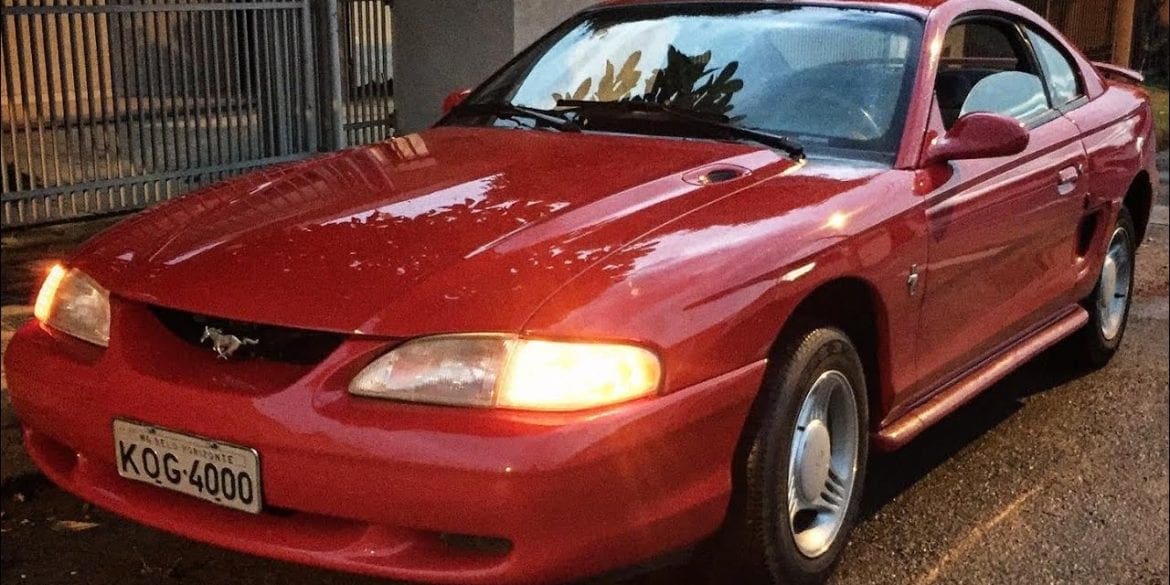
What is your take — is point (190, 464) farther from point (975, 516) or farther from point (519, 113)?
point (975, 516)

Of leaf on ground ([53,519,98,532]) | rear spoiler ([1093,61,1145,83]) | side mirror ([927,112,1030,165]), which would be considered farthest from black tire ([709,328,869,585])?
rear spoiler ([1093,61,1145,83])

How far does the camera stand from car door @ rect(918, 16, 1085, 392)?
3754 mm

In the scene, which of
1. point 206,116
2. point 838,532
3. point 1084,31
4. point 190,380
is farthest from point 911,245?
point 206,116

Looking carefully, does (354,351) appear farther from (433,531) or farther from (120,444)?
(120,444)

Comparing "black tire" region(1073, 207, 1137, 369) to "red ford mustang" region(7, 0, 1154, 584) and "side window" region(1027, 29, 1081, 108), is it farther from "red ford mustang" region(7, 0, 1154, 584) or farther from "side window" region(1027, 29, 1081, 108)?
"red ford mustang" region(7, 0, 1154, 584)

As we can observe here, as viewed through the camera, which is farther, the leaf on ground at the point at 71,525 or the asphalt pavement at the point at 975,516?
the leaf on ground at the point at 71,525

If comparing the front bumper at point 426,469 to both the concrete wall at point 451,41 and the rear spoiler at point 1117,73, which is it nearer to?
the rear spoiler at point 1117,73

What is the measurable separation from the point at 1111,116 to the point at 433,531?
11.3 feet

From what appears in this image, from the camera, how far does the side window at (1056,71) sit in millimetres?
4820

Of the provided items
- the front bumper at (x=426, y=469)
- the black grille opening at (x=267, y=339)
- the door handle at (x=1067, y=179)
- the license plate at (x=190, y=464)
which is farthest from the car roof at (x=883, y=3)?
the license plate at (x=190, y=464)

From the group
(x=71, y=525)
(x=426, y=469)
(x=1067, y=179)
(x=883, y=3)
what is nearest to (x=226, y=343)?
(x=426, y=469)

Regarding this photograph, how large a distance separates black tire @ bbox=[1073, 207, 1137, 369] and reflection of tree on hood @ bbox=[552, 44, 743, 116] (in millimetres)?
1863

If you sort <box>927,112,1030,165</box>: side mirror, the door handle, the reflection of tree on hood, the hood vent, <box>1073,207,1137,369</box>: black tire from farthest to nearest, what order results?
<box>1073,207,1137,369</box>: black tire, the door handle, the reflection of tree on hood, <box>927,112,1030,165</box>: side mirror, the hood vent

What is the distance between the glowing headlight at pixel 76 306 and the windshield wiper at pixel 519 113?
144cm
